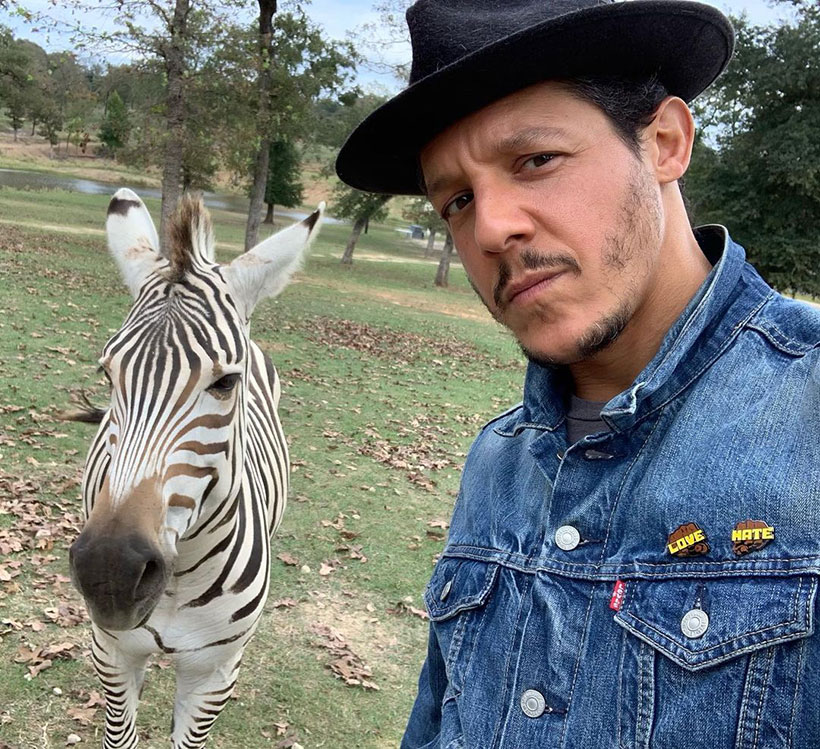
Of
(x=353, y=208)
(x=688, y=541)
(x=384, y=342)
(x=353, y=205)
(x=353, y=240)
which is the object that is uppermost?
(x=353, y=205)

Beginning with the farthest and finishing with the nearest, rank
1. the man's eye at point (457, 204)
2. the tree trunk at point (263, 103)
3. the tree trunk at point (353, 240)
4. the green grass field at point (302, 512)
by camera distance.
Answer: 1. the tree trunk at point (353, 240)
2. the tree trunk at point (263, 103)
3. the green grass field at point (302, 512)
4. the man's eye at point (457, 204)

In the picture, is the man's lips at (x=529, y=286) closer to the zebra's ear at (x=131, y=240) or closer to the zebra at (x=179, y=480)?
the zebra at (x=179, y=480)

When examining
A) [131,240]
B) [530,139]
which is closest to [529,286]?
[530,139]

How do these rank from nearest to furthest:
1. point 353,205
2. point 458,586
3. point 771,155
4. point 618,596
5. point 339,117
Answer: point 618,596
point 458,586
point 771,155
point 339,117
point 353,205

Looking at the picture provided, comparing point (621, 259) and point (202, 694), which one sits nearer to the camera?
point (621, 259)

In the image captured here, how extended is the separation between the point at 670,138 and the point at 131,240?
2.56 metres

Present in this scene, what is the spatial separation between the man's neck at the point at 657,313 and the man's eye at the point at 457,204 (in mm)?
432

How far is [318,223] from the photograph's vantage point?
3098 mm

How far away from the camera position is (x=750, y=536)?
100 centimetres

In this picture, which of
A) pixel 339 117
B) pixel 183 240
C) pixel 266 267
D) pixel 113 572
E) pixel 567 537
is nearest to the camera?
pixel 567 537

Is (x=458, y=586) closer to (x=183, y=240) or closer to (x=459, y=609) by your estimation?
(x=459, y=609)

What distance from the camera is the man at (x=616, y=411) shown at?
1.00 meters

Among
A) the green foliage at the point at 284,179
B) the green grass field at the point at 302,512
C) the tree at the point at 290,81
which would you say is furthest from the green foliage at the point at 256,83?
the green foliage at the point at 284,179

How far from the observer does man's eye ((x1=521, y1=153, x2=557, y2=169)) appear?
4.20ft
